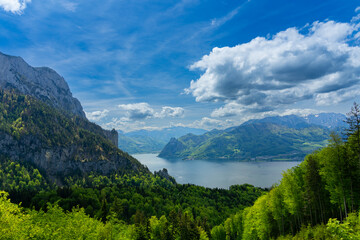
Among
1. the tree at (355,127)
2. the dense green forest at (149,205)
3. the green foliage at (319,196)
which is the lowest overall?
the dense green forest at (149,205)

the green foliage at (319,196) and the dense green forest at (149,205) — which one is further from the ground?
the green foliage at (319,196)

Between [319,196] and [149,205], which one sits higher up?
[319,196]

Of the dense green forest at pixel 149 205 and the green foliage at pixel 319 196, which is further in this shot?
the dense green forest at pixel 149 205

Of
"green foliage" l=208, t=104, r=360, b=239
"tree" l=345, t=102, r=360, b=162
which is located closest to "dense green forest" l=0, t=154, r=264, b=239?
"green foliage" l=208, t=104, r=360, b=239

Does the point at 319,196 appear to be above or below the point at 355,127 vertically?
below

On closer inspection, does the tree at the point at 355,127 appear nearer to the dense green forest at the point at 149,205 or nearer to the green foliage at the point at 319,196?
the green foliage at the point at 319,196

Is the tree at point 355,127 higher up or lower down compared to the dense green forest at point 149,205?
higher up

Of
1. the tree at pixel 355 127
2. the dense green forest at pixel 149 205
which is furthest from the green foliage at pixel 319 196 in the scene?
the dense green forest at pixel 149 205

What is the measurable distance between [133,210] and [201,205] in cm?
6033

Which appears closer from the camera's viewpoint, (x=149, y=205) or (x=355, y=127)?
(x=355, y=127)

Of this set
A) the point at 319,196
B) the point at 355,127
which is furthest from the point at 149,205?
the point at 355,127

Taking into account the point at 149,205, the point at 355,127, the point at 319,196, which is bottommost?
the point at 149,205

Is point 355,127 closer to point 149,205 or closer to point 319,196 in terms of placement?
point 319,196

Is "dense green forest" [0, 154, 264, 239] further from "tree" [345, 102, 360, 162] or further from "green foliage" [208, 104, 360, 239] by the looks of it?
"tree" [345, 102, 360, 162]
